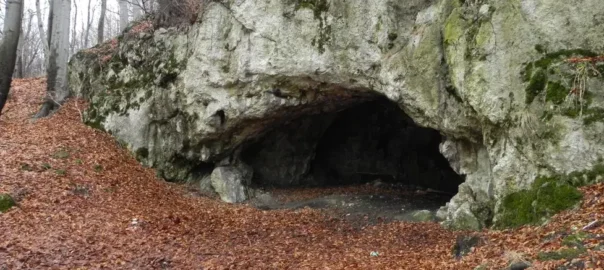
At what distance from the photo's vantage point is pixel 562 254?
5.61 meters

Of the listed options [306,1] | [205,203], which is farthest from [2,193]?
[306,1]

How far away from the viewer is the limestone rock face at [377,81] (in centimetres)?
789

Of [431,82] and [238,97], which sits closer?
[431,82]

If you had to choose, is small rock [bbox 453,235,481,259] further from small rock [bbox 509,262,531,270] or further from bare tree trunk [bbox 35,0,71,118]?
bare tree trunk [bbox 35,0,71,118]

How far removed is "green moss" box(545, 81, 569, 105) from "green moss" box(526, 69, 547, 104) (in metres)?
0.12

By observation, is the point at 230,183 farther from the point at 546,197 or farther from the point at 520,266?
the point at 520,266

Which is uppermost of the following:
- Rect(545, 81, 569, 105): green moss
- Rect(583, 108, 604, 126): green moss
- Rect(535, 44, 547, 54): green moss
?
Rect(535, 44, 547, 54): green moss

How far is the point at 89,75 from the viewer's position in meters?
16.5

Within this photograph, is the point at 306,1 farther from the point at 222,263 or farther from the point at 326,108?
the point at 222,263

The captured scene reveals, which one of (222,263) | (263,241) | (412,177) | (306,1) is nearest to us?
(222,263)

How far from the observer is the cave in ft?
52.8

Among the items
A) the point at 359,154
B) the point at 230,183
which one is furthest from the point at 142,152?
the point at 359,154

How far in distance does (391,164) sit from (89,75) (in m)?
10.7

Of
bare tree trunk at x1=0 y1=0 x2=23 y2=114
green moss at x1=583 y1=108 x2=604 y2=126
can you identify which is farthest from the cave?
green moss at x1=583 y1=108 x2=604 y2=126
